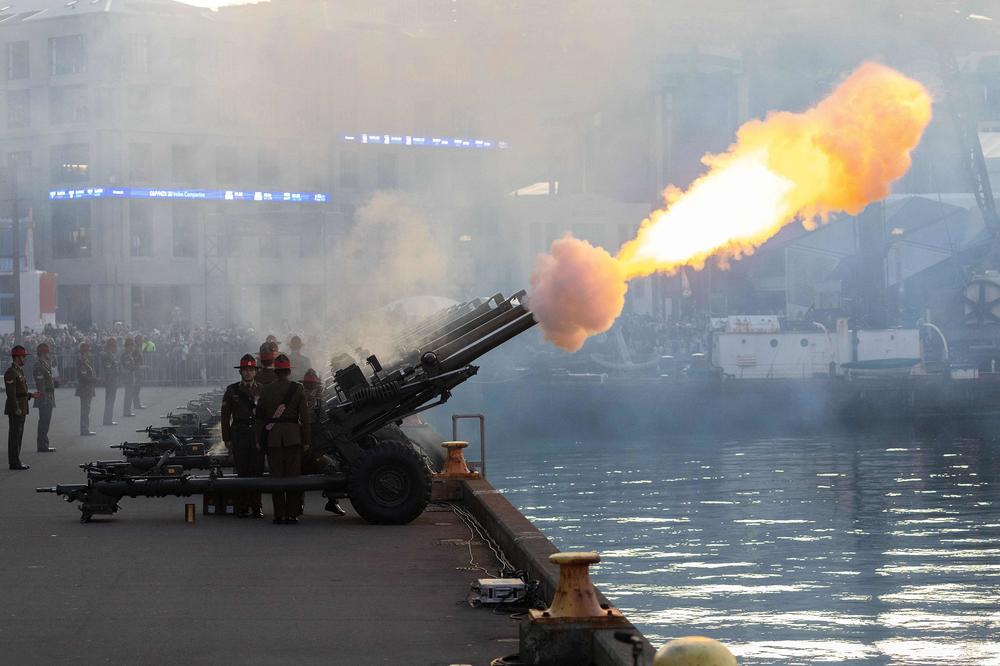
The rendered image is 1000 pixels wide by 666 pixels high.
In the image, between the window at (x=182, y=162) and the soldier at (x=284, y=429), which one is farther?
the window at (x=182, y=162)

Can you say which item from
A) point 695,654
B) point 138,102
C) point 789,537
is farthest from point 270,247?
point 695,654

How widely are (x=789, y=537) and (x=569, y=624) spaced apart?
1287 centimetres

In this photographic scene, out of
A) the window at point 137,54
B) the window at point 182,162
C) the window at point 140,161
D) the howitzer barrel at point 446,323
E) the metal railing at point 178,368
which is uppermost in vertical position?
the window at point 137,54

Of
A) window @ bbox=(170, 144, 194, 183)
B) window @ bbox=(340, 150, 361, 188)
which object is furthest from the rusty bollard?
window @ bbox=(170, 144, 194, 183)

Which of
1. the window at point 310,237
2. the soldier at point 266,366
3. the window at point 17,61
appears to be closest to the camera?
the soldier at point 266,366

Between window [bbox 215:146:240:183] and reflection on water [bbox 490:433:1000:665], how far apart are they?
15.9 metres

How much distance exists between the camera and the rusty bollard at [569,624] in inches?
358

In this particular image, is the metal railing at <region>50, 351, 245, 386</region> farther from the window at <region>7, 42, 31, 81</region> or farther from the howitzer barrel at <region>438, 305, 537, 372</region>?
the howitzer barrel at <region>438, 305, 537, 372</region>

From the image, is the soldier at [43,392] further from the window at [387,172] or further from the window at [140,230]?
the window at [140,230]

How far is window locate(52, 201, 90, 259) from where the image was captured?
207 feet

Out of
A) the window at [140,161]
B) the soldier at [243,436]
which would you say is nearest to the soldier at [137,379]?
Answer: the window at [140,161]

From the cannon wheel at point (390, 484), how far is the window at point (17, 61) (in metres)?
40.3

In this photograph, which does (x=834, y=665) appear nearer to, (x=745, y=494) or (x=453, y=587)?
(x=453, y=587)

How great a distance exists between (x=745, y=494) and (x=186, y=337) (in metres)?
26.1
